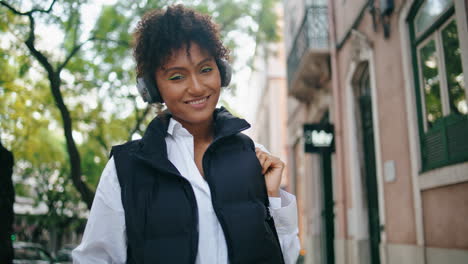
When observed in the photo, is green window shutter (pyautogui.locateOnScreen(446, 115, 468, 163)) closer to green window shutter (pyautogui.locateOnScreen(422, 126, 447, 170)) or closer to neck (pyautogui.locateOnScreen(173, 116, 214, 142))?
green window shutter (pyautogui.locateOnScreen(422, 126, 447, 170))

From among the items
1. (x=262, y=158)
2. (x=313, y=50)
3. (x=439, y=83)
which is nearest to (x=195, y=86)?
(x=262, y=158)

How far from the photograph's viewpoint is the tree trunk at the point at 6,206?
6.41 meters

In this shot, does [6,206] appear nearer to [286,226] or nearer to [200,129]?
[200,129]

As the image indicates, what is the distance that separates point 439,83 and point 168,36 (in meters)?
4.91

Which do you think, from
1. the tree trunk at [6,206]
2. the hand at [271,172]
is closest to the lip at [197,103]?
the hand at [271,172]

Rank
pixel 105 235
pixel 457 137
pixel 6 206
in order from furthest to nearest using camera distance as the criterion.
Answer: pixel 6 206 < pixel 457 137 < pixel 105 235

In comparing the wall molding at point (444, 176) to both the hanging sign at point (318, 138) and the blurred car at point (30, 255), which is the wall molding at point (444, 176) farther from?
the blurred car at point (30, 255)

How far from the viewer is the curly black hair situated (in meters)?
2.06

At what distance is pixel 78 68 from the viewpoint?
11.2 m

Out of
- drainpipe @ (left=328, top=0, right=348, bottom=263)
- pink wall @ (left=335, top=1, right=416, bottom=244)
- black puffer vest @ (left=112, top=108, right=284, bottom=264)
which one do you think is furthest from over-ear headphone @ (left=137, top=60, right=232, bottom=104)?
drainpipe @ (left=328, top=0, right=348, bottom=263)

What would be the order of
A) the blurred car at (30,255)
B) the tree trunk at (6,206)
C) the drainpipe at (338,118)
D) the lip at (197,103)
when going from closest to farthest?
the lip at (197,103) < the tree trunk at (6,206) < the drainpipe at (338,118) < the blurred car at (30,255)

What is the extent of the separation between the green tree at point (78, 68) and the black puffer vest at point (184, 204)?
18.7ft

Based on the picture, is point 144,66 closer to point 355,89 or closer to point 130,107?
point 355,89

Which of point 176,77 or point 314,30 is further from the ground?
point 314,30
